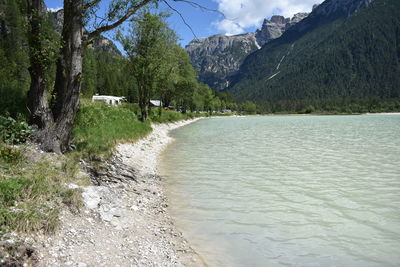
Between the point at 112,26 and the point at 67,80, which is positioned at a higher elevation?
the point at 112,26

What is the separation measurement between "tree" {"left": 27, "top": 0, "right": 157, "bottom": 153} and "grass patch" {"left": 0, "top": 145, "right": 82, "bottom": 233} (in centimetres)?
222

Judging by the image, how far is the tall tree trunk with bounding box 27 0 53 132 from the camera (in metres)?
10.2

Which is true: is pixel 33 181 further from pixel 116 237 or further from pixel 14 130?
pixel 14 130

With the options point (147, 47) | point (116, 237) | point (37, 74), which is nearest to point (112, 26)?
point (37, 74)

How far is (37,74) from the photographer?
1046cm

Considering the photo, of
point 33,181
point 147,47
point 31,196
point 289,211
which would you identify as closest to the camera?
point 31,196

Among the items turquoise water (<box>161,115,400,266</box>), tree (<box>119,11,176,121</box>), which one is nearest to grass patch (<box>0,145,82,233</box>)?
turquoise water (<box>161,115,400,266</box>)

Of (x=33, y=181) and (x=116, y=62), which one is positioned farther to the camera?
(x=116, y=62)

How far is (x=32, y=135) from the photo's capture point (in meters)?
9.88

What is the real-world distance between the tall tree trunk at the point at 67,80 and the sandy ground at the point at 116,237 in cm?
292

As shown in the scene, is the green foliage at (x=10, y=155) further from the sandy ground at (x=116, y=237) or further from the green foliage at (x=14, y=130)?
the sandy ground at (x=116, y=237)

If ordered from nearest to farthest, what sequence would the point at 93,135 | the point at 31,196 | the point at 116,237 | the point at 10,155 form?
1. the point at 31,196
2. the point at 116,237
3. the point at 10,155
4. the point at 93,135

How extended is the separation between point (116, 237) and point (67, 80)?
6.67 meters

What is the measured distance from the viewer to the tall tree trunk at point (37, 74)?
10172 mm
